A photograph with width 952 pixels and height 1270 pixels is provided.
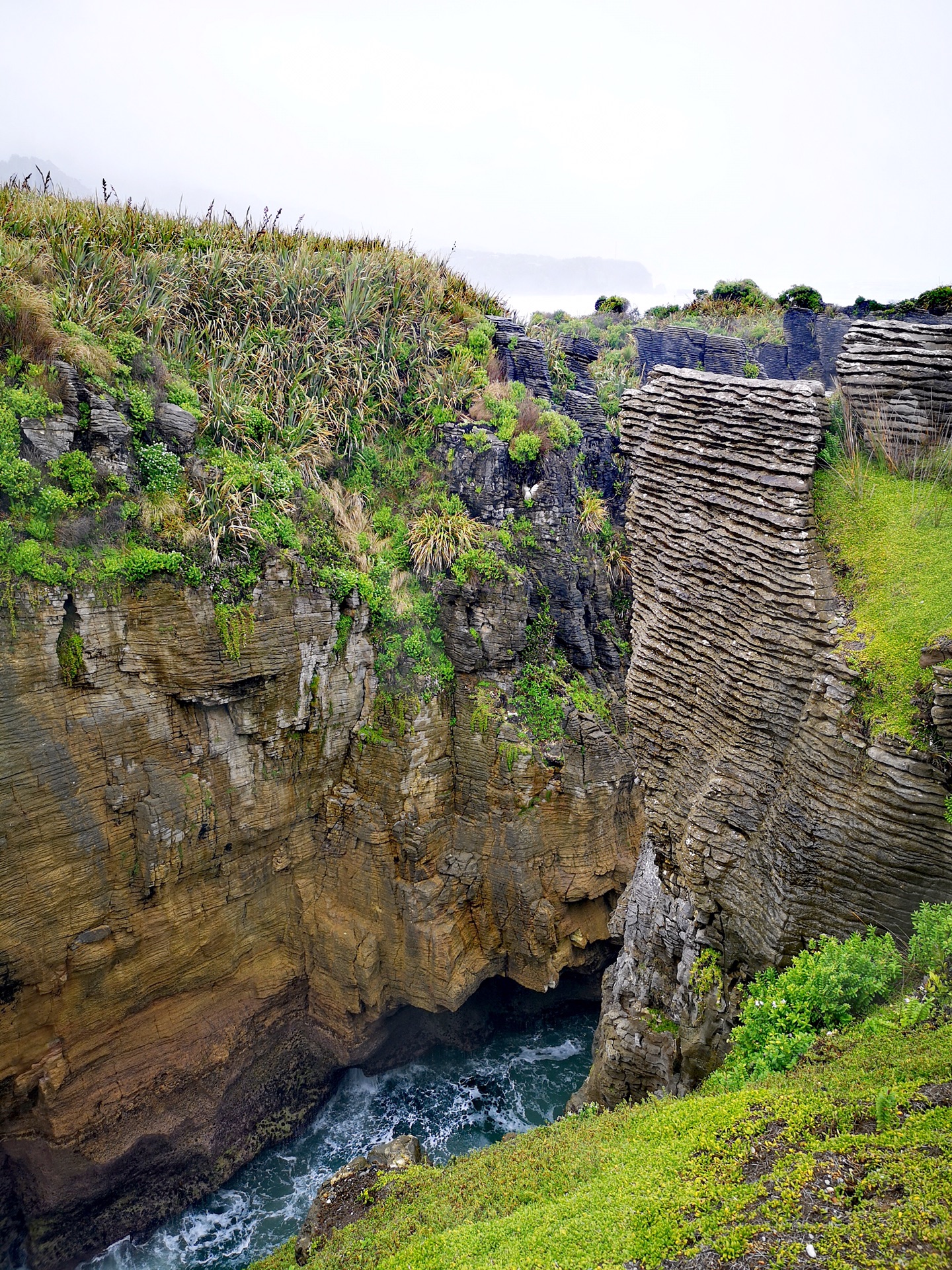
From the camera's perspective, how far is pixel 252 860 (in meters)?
11.4

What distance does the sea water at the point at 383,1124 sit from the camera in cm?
1069

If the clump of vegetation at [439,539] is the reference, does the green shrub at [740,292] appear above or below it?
above

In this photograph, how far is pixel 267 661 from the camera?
10492 mm

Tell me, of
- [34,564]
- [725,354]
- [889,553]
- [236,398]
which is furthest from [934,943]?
[725,354]

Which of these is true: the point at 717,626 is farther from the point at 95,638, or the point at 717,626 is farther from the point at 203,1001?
the point at 203,1001

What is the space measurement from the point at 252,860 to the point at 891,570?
9979 mm

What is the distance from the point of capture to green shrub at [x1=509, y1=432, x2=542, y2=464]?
42.6ft

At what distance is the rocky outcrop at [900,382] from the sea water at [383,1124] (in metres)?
12.1

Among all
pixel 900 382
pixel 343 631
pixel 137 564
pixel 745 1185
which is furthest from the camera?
pixel 343 631

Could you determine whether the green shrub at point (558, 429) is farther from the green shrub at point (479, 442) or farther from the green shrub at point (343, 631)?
the green shrub at point (343, 631)

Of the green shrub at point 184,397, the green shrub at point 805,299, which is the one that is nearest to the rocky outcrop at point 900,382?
the green shrub at point 184,397

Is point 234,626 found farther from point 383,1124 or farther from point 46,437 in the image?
point 383,1124

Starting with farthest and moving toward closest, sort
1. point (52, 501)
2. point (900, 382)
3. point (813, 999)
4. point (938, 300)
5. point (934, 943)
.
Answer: point (938, 300) → point (52, 501) → point (900, 382) → point (813, 999) → point (934, 943)

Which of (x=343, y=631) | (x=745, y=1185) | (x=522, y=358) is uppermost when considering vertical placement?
(x=522, y=358)
